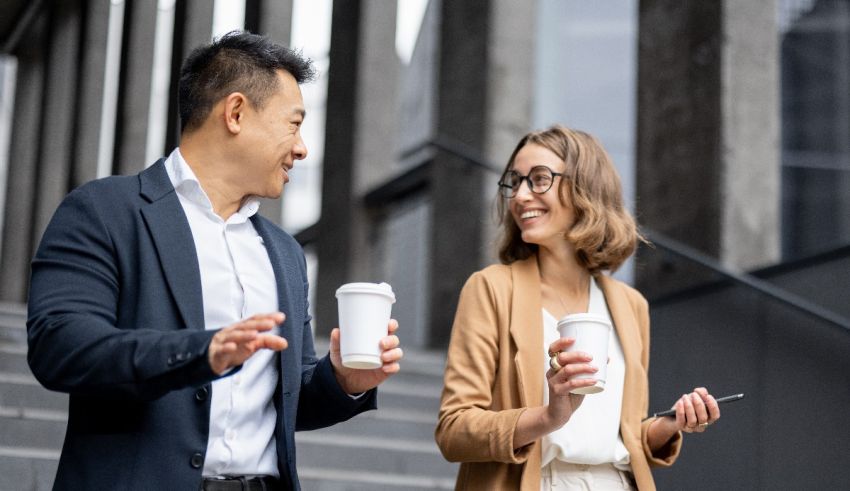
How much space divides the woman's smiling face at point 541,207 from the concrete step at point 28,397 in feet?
8.24

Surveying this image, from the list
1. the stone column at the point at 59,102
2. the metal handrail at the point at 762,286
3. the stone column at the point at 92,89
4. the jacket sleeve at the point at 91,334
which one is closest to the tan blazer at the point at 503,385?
the jacket sleeve at the point at 91,334

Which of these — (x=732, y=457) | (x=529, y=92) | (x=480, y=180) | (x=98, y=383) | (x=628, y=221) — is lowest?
(x=732, y=457)

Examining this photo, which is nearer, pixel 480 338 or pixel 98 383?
pixel 98 383

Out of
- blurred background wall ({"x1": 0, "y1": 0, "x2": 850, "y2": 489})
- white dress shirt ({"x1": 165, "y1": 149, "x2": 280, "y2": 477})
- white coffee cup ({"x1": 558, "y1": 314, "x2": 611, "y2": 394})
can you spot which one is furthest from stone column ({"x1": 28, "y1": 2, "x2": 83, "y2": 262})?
white coffee cup ({"x1": 558, "y1": 314, "x2": 611, "y2": 394})

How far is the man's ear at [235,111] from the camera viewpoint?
2217mm

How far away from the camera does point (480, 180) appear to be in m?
6.62

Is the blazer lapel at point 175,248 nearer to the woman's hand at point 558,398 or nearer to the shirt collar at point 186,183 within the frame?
the shirt collar at point 186,183

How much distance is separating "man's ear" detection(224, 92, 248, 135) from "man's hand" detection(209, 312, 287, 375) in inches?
23.9

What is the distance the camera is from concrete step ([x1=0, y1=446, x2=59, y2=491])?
3764mm

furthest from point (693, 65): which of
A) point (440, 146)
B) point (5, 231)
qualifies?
point (5, 231)

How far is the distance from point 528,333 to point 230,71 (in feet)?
2.98

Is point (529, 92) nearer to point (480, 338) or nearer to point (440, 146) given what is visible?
point (440, 146)

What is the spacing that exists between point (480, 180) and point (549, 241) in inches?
151

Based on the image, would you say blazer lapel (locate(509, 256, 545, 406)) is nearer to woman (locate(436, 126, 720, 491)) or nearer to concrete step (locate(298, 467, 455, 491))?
woman (locate(436, 126, 720, 491))
